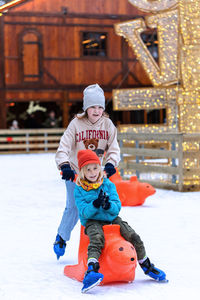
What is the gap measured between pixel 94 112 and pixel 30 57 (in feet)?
63.3

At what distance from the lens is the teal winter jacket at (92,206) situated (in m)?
4.39

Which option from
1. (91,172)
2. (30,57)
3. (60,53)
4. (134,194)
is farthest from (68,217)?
(60,53)

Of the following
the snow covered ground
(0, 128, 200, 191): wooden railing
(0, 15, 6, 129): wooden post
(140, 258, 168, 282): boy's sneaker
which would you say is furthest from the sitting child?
(0, 15, 6, 129): wooden post

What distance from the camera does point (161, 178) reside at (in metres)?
11.2

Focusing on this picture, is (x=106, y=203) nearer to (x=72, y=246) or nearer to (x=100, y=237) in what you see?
(x=100, y=237)

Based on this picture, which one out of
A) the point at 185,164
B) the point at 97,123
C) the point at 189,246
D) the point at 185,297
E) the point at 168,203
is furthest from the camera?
the point at 185,164

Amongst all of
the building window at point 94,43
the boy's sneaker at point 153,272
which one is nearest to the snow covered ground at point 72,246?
the boy's sneaker at point 153,272

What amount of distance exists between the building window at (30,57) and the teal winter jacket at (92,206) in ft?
63.9

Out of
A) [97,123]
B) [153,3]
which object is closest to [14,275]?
[97,123]

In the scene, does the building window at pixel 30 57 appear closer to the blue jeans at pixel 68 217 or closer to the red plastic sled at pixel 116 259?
the blue jeans at pixel 68 217

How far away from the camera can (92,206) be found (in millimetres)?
4371

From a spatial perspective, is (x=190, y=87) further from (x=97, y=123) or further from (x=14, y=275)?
(x=14, y=275)

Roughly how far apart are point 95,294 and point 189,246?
1.74 m

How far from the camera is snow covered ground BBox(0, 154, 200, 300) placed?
13.9 ft
